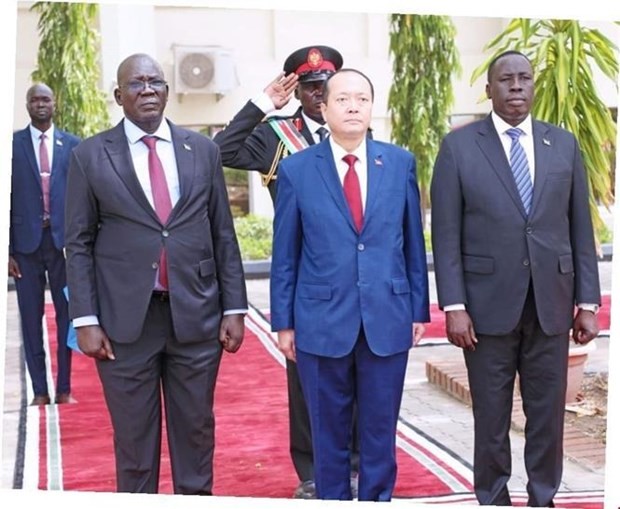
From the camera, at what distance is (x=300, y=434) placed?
439cm

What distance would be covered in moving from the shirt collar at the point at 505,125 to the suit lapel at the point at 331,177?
0.63 metres

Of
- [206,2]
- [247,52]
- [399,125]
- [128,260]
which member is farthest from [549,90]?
[247,52]

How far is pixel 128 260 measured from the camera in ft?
12.0

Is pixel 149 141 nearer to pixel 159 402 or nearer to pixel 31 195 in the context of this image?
pixel 159 402

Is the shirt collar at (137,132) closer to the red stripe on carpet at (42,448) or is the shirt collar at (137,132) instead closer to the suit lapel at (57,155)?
the red stripe on carpet at (42,448)

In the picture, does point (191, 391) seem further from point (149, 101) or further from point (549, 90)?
point (549, 90)

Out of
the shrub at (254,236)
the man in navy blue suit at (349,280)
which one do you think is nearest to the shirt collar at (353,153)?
the man in navy blue suit at (349,280)

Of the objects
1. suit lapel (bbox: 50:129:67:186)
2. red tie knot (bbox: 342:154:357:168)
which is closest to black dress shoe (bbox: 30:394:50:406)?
suit lapel (bbox: 50:129:67:186)

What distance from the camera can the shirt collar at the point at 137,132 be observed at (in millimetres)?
3689

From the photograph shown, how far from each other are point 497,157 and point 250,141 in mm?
1180

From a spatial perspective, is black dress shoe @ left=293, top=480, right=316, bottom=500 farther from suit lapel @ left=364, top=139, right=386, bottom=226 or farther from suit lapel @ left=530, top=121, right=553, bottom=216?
suit lapel @ left=530, top=121, right=553, bottom=216

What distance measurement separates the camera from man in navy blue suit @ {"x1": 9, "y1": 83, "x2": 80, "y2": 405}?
241 inches

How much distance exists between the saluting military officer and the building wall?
9883 mm

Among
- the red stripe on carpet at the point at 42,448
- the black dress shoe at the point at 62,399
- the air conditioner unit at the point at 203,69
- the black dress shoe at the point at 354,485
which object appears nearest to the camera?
the black dress shoe at the point at 354,485
